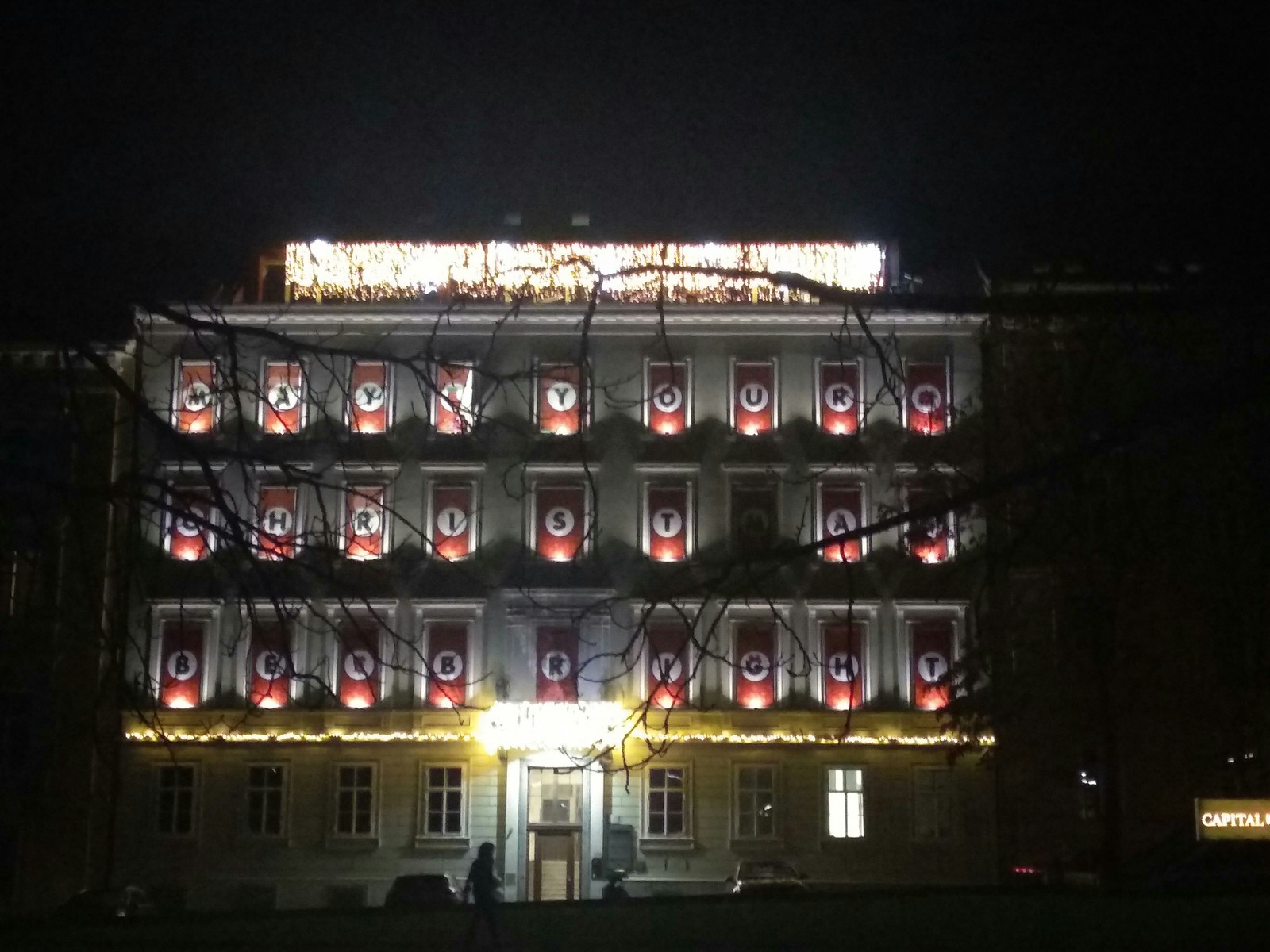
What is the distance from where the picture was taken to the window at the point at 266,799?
44.1 m

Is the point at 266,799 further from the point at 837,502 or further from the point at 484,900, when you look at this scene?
the point at 484,900

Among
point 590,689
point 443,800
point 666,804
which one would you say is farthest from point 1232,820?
point 443,800

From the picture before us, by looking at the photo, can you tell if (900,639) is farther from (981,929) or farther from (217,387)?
(217,387)

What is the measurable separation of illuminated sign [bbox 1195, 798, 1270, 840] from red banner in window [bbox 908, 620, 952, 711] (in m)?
20.4

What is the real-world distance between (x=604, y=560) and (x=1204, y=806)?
76.1 ft

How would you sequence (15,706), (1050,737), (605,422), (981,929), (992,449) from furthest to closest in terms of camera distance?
(605,422), (15,706), (1050,737), (992,449), (981,929)

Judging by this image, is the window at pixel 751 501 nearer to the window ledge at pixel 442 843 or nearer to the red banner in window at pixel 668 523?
the red banner in window at pixel 668 523

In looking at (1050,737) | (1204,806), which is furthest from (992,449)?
(1050,737)

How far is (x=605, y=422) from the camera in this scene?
46312 mm

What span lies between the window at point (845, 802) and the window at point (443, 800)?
9366mm

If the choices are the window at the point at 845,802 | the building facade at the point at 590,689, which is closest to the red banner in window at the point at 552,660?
the building facade at the point at 590,689

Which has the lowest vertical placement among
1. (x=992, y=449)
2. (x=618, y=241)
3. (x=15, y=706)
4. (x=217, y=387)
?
(x=15, y=706)

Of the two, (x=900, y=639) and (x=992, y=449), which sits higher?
(x=992, y=449)

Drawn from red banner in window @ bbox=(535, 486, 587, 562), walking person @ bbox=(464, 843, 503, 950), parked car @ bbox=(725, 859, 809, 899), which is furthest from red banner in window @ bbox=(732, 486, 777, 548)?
walking person @ bbox=(464, 843, 503, 950)
